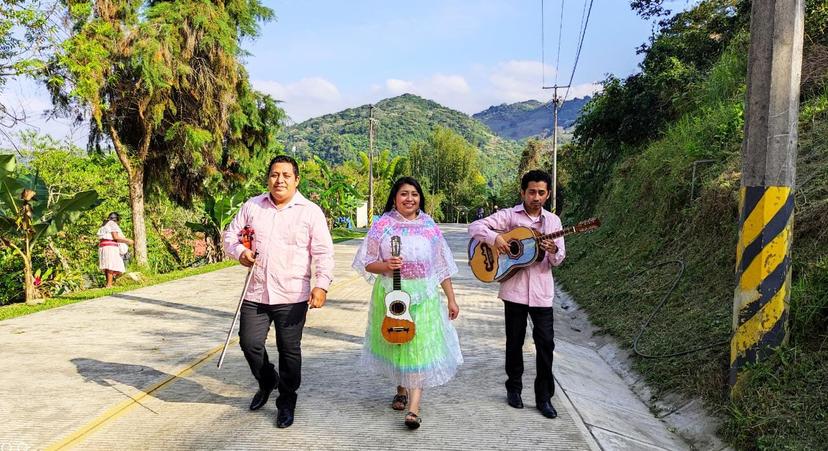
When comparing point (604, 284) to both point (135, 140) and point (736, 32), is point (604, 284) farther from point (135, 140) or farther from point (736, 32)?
point (135, 140)

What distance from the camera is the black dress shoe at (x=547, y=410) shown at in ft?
14.2

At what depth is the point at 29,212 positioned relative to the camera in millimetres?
10164

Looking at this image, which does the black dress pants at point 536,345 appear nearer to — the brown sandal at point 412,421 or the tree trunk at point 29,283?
the brown sandal at point 412,421

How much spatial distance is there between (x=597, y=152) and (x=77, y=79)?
1396cm

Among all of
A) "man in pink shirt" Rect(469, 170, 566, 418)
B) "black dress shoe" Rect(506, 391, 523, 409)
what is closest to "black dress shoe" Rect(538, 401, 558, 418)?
"man in pink shirt" Rect(469, 170, 566, 418)

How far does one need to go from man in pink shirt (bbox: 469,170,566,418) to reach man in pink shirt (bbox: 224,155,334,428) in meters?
1.29

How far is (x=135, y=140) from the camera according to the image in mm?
15367

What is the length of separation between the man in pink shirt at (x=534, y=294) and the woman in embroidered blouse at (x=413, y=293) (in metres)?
0.47

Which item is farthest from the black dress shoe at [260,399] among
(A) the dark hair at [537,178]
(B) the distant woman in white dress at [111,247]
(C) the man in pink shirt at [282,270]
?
(B) the distant woman in white dress at [111,247]

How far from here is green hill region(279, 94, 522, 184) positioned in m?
108

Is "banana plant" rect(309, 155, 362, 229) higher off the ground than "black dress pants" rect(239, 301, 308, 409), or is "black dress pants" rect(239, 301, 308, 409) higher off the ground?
"banana plant" rect(309, 155, 362, 229)

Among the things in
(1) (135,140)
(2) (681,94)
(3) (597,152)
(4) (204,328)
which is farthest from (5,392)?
(3) (597,152)

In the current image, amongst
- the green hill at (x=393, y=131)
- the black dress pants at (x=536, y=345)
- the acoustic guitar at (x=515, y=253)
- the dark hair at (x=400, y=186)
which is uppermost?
the green hill at (x=393, y=131)

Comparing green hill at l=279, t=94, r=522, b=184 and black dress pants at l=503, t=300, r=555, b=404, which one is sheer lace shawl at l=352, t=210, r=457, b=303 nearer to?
black dress pants at l=503, t=300, r=555, b=404
